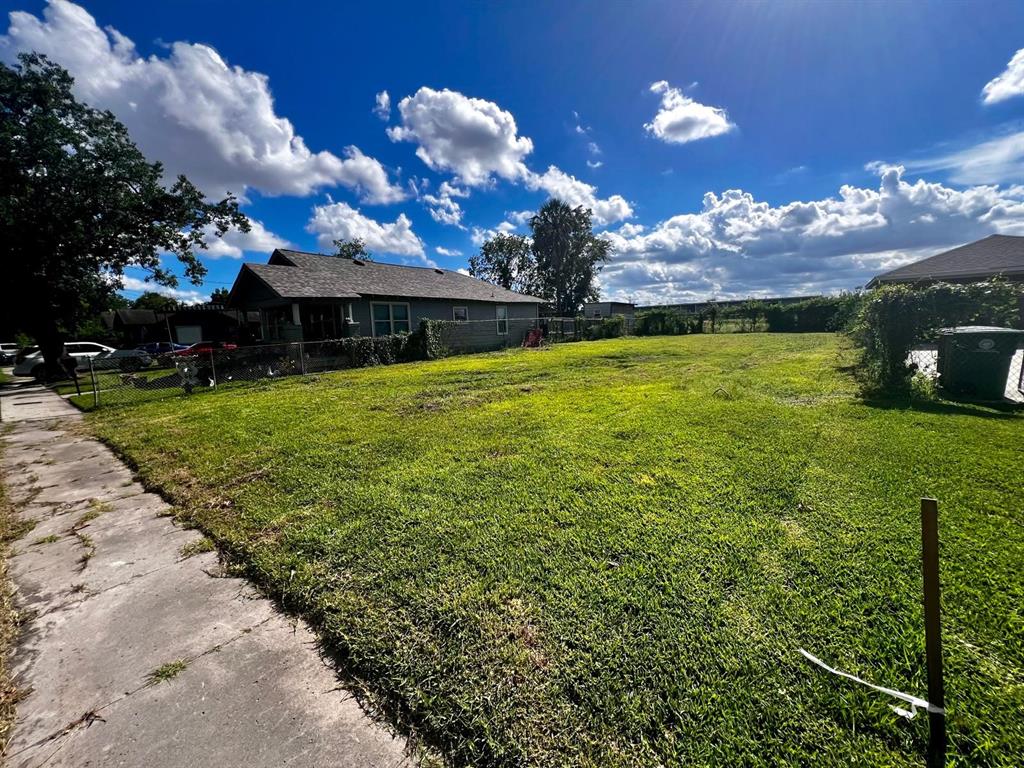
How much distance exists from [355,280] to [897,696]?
1954 cm

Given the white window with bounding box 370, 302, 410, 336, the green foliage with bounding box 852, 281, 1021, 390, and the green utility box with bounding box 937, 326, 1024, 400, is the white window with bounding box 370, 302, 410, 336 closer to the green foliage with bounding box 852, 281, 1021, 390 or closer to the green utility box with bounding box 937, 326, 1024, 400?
the green foliage with bounding box 852, 281, 1021, 390

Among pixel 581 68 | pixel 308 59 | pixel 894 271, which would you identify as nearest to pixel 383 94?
pixel 308 59

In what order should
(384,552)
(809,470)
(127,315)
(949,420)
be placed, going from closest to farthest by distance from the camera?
(384,552) → (809,470) → (949,420) → (127,315)

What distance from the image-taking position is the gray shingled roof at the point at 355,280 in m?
15.6

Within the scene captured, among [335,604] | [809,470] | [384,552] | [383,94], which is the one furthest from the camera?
[383,94]

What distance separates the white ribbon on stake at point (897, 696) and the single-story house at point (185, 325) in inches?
872

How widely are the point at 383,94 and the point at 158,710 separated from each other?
16670 mm

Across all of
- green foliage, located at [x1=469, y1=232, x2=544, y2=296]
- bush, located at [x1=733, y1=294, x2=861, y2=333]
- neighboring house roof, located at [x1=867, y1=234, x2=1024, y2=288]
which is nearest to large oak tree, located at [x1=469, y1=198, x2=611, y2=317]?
green foliage, located at [x1=469, y1=232, x2=544, y2=296]

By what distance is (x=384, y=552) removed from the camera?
282 centimetres

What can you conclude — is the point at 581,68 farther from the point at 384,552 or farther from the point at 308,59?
the point at 384,552

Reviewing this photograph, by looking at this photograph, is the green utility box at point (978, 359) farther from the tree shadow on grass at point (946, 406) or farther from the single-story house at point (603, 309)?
the single-story house at point (603, 309)

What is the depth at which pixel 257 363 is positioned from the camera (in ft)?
41.1

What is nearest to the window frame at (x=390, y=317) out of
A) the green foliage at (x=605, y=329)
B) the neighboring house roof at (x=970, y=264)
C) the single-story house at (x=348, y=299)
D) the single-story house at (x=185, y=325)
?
the single-story house at (x=348, y=299)

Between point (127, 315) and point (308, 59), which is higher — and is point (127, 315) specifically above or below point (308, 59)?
below
